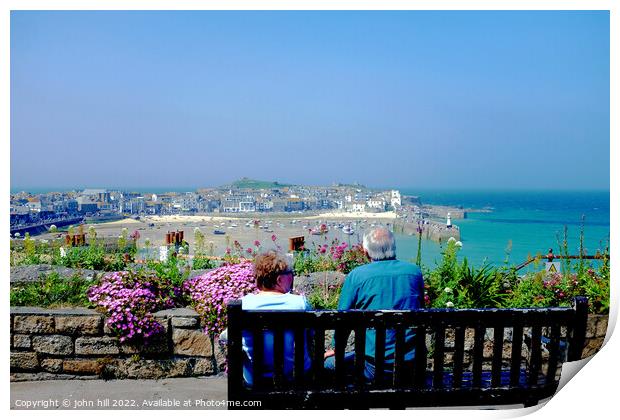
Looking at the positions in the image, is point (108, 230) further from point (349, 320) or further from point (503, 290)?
point (349, 320)

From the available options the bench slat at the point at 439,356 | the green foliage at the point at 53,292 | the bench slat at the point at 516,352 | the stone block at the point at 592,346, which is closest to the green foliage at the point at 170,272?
the green foliage at the point at 53,292

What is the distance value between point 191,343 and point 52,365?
869 millimetres

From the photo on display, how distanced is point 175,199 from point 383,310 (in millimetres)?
4895

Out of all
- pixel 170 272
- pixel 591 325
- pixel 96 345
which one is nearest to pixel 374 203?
pixel 591 325

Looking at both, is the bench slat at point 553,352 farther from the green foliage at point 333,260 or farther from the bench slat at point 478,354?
the green foliage at point 333,260

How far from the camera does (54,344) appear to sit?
149 inches

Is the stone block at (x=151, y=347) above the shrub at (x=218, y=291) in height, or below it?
below

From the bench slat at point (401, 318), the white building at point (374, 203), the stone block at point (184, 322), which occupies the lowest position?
the stone block at point (184, 322)

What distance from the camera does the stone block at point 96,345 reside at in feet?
12.4

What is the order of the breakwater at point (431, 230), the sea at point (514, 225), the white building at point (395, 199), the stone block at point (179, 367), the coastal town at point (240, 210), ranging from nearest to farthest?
the stone block at point (179, 367) < the sea at point (514, 225) < the breakwater at point (431, 230) < the coastal town at point (240, 210) < the white building at point (395, 199)

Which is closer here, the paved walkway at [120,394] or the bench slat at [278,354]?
the bench slat at [278,354]

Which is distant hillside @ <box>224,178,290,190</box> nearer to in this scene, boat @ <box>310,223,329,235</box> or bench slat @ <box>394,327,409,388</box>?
boat @ <box>310,223,329,235</box>
